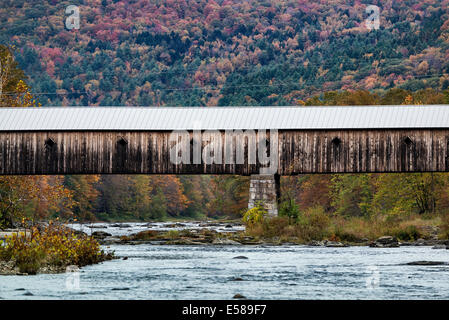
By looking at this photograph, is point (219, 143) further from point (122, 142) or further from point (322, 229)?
point (322, 229)

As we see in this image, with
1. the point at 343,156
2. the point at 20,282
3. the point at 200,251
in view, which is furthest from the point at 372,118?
the point at 20,282

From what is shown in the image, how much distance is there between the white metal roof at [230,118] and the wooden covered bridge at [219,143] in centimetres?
4

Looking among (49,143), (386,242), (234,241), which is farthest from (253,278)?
→ (49,143)

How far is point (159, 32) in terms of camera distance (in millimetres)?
136500

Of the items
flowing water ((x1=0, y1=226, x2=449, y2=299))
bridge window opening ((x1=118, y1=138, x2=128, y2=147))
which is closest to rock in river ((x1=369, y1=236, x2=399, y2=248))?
flowing water ((x1=0, y1=226, x2=449, y2=299))

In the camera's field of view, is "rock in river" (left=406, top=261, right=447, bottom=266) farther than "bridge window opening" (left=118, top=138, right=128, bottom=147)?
No

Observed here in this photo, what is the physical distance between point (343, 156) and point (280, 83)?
207 ft

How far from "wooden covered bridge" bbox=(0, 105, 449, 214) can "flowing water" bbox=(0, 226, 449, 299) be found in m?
7.08

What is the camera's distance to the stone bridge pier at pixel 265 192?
32.5 m

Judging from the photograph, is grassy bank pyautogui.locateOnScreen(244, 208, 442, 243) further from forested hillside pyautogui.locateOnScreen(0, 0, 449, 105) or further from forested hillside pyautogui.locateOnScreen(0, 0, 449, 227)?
forested hillside pyautogui.locateOnScreen(0, 0, 449, 105)

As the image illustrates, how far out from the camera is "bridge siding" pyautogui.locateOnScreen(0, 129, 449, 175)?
105ft

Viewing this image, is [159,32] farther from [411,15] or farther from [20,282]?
[20,282]
